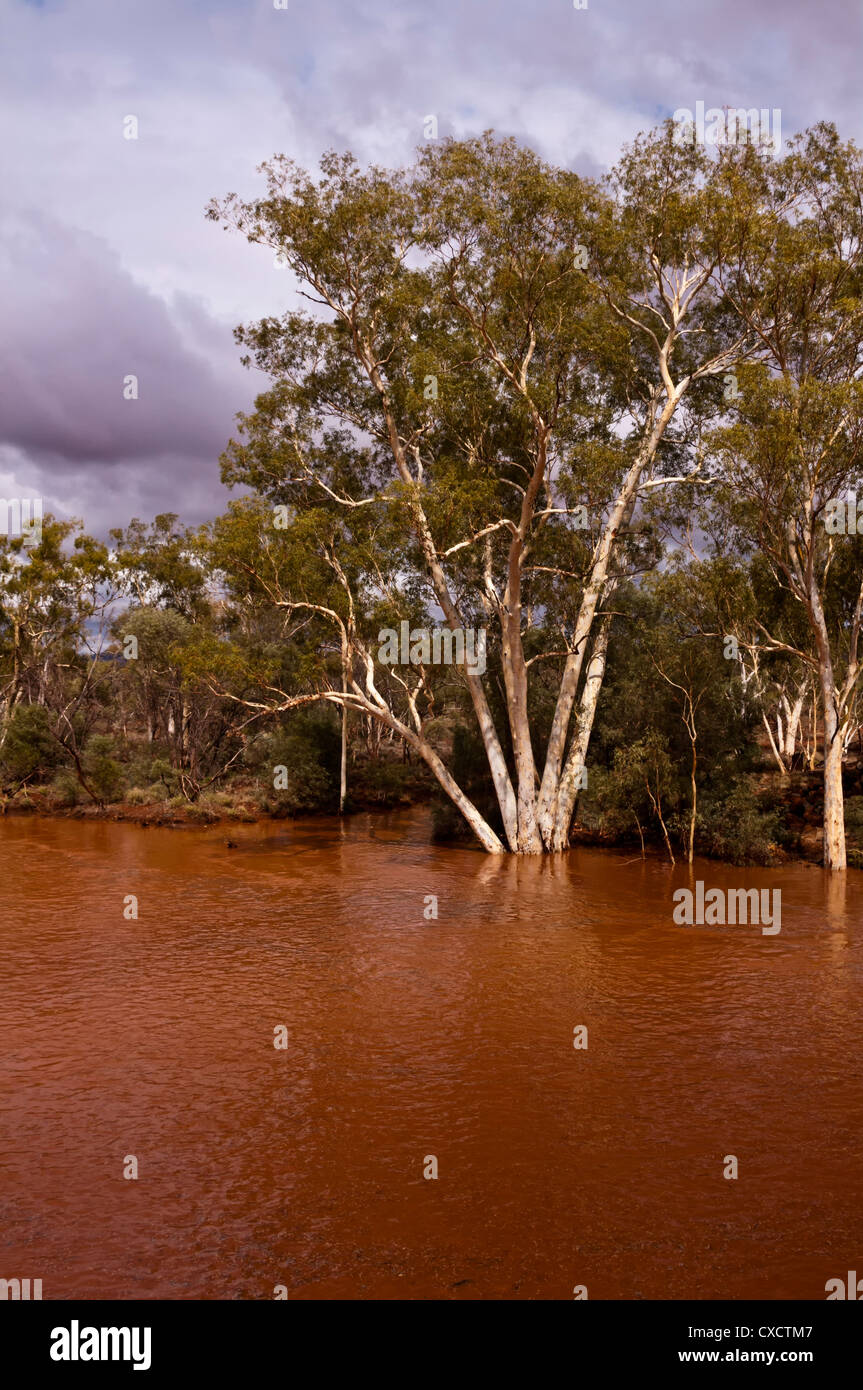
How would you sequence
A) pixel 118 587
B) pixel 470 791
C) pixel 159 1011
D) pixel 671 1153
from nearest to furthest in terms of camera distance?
pixel 671 1153
pixel 159 1011
pixel 470 791
pixel 118 587

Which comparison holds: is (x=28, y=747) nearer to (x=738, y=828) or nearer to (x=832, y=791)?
(x=738, y=828)

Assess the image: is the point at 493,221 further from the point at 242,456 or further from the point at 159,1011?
the point at 159,1011

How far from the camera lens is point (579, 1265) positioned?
5.47 meters

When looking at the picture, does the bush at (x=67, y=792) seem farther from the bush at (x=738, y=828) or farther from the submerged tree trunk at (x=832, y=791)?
the submerged tree trunk at (x=832, y=791)

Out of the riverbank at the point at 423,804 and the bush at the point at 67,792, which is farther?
the bush at the point at 67,792

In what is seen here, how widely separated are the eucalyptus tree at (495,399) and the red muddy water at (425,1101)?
7.50 m

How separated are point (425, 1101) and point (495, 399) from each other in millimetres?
17297

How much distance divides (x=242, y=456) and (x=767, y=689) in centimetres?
2073

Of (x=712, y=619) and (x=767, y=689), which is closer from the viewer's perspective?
(x=712, y=619)

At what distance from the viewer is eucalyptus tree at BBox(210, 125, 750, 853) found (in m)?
19.0

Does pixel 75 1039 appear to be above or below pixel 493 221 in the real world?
below

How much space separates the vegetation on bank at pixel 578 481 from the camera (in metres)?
18.9

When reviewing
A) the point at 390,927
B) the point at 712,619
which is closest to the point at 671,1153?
the point at 390,927

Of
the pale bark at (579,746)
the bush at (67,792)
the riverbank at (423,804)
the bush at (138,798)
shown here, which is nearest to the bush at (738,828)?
the riverbank at (423,804)
